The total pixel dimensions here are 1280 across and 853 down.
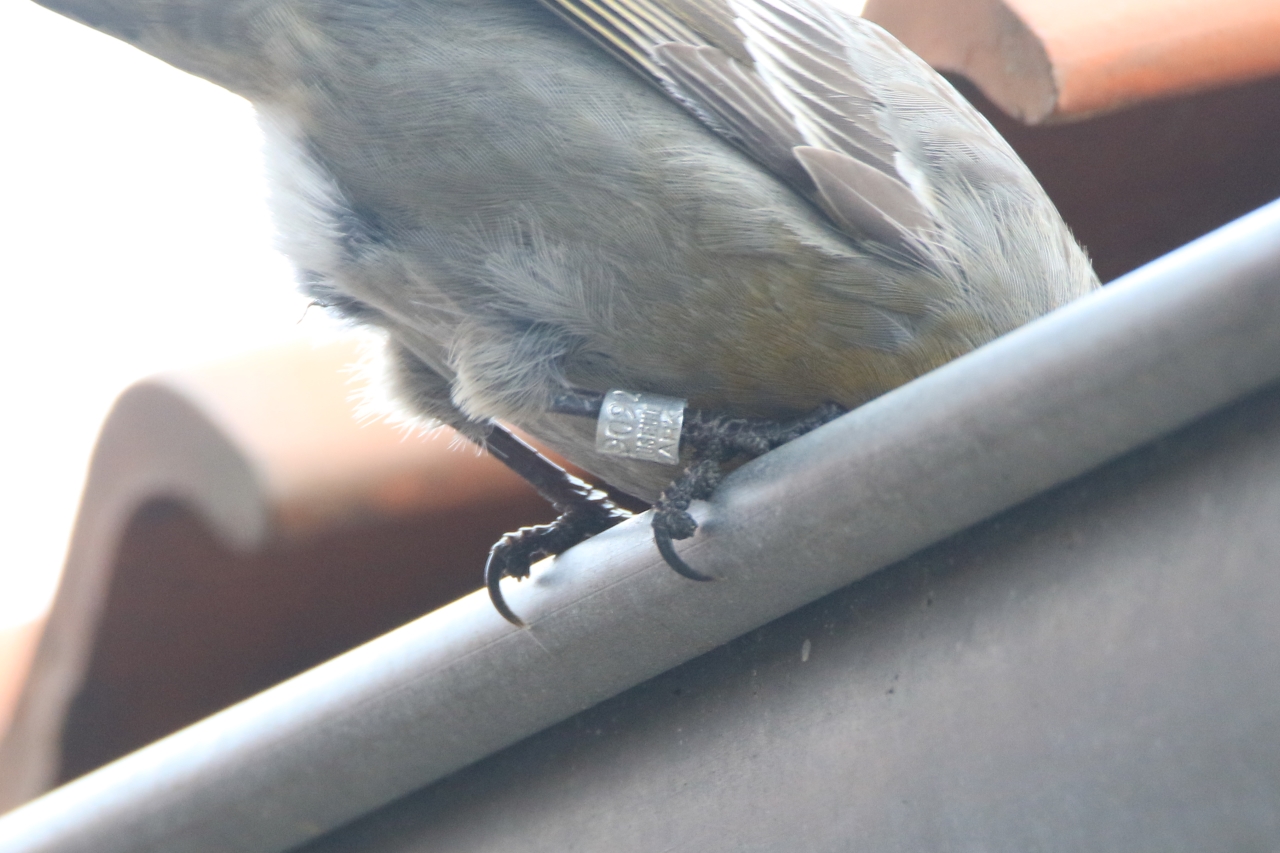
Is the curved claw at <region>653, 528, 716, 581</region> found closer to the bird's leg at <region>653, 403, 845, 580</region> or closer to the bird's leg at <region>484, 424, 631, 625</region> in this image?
the bird's leg at <region>653, 403, 845, 580</region>

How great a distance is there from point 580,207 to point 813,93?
51 cm

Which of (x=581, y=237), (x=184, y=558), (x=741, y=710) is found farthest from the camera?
(x=184, y=558)

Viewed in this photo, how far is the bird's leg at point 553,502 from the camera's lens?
195 centimetres

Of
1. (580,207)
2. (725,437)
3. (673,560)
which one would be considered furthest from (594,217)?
(673,560)

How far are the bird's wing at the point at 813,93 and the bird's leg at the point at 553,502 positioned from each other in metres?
0.64

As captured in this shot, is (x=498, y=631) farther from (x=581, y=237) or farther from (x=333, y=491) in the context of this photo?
(x=333, y=491)

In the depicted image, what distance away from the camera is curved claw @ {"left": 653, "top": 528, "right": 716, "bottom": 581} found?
1268 mm

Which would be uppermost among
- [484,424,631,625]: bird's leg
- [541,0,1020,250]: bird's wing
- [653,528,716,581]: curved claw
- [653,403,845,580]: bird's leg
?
[541,0,1020,250]: bird's wing

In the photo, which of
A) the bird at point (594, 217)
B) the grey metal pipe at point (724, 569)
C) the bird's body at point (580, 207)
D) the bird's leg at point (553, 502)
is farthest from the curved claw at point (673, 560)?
the bird's leg at point (553, 502)

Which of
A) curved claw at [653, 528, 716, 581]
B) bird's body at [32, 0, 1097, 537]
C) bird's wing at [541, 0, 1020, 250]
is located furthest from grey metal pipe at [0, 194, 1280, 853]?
bird's wing at [541, 0, 1020, 250]

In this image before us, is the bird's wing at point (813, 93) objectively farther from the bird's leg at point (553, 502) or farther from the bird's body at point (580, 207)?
the bird's leg at point (553, 502)

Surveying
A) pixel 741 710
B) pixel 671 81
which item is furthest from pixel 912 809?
pixel 671 81

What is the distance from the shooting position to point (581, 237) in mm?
1733

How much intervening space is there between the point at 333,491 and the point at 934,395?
130 cm
